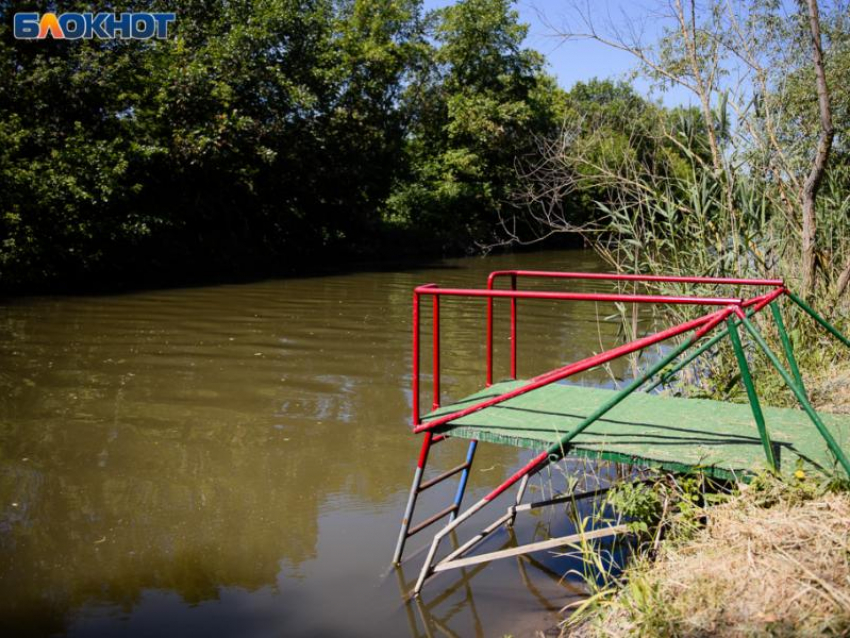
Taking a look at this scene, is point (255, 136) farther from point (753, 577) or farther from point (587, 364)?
point (753, 577)

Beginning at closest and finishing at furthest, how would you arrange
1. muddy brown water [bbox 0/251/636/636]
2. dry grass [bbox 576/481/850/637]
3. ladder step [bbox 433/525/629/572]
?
dry grass [bbox 576/481/850/637] → ladder step [bbox 433/525/629/572] → muddy brown water [bbox 0/251/636/636]

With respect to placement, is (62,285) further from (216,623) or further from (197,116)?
(216,623)

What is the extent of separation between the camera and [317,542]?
4.97 metres

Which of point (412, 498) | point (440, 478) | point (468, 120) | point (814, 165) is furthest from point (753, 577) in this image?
point (468, 120)

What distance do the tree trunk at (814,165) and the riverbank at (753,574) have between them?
3.58m

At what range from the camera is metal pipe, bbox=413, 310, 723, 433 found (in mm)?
3381

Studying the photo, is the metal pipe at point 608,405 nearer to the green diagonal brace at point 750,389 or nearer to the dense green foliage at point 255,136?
the green diagonal brace at point 750,389

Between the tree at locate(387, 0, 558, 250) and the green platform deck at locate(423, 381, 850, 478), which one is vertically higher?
the tree at locate(387, 0, 558, 250)

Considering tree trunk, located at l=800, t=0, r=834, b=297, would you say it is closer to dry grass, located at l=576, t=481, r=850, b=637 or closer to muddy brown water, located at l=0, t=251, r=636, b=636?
muddy brown water, located at l=0, t=251, r=636, b=636

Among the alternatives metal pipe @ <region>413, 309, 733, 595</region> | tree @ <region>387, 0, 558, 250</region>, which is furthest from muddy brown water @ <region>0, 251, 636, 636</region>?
tree @ <region>387, 0, 558, 250</region>

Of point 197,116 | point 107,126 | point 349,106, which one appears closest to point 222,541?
point 107,126

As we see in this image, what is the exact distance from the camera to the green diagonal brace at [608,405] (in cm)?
336

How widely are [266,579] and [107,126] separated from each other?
16686mm

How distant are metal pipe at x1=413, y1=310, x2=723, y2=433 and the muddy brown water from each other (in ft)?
3.09
